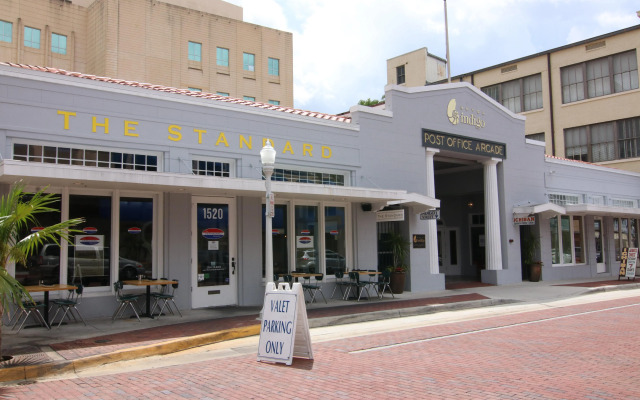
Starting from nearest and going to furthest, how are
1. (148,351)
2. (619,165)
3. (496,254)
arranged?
1. (148,351)
2. (496,254)
3. (619,165)

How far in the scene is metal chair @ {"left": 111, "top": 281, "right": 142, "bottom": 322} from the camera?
37.2 feet

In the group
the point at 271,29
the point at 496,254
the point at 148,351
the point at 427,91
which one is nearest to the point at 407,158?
the point at 427,91

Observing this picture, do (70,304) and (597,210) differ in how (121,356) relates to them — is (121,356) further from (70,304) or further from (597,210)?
(597,210)

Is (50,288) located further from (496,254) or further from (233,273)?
(496,254)

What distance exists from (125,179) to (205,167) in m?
3.26

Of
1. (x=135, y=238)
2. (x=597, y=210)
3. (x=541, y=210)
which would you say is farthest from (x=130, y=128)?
(x=597, y=210)

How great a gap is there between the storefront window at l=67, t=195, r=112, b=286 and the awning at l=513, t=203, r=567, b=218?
15.0 meters

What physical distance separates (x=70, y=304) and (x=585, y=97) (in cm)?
2838

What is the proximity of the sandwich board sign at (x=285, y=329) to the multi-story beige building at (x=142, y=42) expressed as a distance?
29598 millimetres

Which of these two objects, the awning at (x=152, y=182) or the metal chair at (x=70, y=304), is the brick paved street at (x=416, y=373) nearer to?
the metal chair at (x=70, y=304)

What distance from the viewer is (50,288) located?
10242 mm

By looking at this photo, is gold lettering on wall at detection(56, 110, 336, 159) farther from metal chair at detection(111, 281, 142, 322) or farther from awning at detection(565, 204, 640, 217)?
awning at detection(565, 204, 640, 217)

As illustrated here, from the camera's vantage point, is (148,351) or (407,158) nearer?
(148,351)

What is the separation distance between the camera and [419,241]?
1773cm
